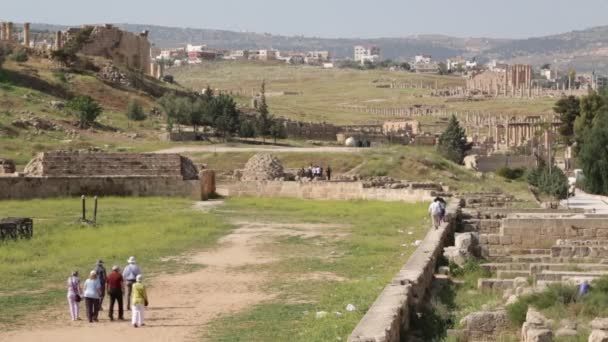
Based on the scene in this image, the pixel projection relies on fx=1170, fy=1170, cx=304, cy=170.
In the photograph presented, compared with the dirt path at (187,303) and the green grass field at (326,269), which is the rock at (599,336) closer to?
the green grass field at (326,269)

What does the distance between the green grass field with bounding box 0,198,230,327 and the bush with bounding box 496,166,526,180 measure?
3378 cm

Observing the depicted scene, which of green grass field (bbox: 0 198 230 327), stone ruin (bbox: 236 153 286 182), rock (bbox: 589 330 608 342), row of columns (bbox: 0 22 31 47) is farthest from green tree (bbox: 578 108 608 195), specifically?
rock (bbox: 589 330 608 342)

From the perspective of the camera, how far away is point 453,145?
75.1m

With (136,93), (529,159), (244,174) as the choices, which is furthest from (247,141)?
(529,159)

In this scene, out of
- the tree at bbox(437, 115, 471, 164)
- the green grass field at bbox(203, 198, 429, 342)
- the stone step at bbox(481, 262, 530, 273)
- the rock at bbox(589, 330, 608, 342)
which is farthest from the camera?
the tree at bbox(437, 115, 471, 164)

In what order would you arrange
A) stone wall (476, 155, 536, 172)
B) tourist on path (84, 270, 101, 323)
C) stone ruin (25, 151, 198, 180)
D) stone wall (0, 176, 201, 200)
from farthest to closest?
stone wall (476, 155, 536, 172) → stone ruin (25, 151, 198, 180) → stone wall (0, 176, 201, 200) → tourist on path (84, 270, 101, 323)

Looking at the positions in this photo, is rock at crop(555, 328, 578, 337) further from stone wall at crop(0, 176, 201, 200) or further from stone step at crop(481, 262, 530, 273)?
stone wall at crop(0, 176, 201, 200)

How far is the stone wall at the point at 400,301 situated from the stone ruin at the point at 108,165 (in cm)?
2085

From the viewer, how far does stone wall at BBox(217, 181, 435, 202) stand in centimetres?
3816

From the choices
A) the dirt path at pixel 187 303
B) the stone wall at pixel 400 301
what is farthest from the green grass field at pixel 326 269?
the stone wall at pixel 400 301

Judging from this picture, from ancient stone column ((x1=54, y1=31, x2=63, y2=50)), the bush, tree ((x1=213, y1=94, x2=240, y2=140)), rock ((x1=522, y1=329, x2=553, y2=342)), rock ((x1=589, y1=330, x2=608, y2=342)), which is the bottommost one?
the bush

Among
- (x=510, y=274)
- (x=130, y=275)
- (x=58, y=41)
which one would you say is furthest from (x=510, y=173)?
(x=130, y=275)

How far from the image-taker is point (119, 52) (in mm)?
84562

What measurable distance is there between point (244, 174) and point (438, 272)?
2538 centimetres
